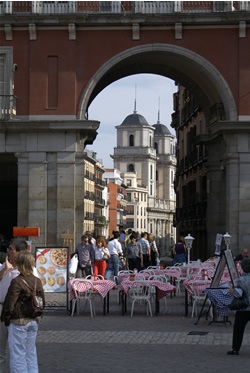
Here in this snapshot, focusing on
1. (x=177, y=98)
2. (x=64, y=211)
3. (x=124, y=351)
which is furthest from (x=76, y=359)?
(x=177, y=98)

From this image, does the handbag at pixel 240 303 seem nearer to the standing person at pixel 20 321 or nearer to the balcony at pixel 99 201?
the standing person at pixel 20 321

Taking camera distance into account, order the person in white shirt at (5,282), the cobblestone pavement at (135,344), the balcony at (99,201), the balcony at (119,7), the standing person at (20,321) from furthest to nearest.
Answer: the balcony at (99,201)
the balcony at (119,7)
the cobblestone pavement at (135,344)
the person in white shirt at (5,282)
the standing person at (20,321)

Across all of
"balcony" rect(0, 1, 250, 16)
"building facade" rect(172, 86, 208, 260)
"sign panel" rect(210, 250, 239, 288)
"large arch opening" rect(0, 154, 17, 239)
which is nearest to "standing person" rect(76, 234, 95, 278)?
→ "large arch opening" rect(0, 154, 17, 239)

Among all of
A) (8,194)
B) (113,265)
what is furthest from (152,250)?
(8,194)

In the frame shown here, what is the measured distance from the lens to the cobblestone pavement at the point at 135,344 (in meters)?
13.7

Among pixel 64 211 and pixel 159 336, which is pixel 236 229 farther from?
pixel 159 336

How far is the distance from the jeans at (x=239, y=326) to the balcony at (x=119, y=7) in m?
20.4

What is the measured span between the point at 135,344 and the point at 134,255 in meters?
15.3

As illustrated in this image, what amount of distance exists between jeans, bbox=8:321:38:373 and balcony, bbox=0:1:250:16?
77.6 feet

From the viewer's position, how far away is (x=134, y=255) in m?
31.4

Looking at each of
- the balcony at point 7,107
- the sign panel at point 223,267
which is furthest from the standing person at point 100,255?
the sign panel at point 223,267

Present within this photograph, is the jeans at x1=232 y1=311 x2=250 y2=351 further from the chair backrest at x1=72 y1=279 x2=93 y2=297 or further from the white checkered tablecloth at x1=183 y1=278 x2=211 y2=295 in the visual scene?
the chair backrest at x1=72 y1=279 x2=93 y2=297

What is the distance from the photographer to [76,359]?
1433 cm

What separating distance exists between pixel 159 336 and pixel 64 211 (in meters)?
15.8
